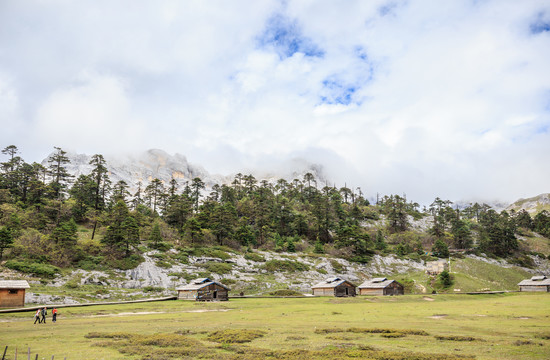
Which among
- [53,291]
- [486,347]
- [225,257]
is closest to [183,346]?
[486,347]

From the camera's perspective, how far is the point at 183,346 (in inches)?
1037

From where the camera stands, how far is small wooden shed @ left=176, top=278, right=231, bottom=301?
74.2m

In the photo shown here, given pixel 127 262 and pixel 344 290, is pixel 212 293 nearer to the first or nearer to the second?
pixel 127 262

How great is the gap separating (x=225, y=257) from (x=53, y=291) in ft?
160

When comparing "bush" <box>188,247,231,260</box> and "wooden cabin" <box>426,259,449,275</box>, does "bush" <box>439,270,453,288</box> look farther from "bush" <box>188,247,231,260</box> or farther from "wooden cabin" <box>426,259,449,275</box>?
"bush" <box>188,247,231,260</box>

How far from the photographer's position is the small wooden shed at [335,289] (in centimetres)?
8356

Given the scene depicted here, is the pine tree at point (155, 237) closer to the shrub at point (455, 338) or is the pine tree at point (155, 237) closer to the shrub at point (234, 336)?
the shrub at point (234, 336)

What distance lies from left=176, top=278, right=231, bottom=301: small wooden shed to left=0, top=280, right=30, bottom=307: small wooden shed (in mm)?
30403

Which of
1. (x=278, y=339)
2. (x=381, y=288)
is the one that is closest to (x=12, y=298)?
(x=278, y=339)

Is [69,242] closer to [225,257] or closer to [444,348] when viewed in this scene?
[225,257]

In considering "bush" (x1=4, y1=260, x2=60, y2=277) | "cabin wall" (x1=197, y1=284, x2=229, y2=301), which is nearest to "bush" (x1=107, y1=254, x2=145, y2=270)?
"bush" (x1=4, y1=260, x2=60, y2=277)

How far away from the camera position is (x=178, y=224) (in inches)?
4894

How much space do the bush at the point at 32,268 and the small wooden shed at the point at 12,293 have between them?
731 inches

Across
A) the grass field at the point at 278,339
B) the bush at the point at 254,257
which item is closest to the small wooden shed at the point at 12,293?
the grass field at the point at 278,339
